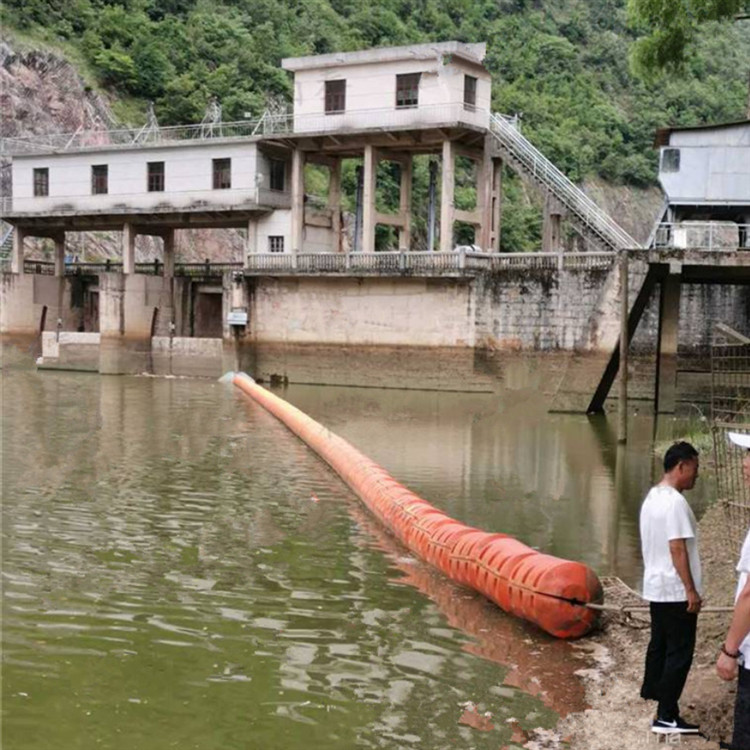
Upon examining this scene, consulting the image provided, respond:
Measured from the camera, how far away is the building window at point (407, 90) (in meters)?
36.8

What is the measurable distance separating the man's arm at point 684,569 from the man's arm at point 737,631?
109cm

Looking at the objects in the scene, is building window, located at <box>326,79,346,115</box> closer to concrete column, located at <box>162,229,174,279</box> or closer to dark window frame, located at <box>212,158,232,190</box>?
dark window frame, located at <box>212,158,232,190</box>

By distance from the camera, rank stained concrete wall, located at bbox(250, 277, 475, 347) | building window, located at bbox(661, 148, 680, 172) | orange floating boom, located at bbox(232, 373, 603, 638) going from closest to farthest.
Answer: orange floating boom, located at bbox(232, 373, 603, 638) → building window, located at bbox(661, 148, 680, 172) → stained concrete wall, located at bbox(250, 277, 475, 347)

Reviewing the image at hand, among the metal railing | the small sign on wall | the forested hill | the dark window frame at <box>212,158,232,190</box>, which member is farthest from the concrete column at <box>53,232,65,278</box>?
the metal railing

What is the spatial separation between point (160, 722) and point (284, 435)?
53.2 ft

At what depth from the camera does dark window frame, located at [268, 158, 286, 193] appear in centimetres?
4097

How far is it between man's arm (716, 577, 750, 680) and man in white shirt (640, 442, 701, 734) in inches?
43.9

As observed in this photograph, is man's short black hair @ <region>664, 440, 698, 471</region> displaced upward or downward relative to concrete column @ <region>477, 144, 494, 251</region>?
downward

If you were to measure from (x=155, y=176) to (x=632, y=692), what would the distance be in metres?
38.4

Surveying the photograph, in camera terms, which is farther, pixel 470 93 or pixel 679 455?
pixel 470 93

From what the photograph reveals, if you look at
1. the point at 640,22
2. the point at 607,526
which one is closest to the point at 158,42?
the point at 640,22

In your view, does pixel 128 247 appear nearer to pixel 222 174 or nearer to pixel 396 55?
pixel 222 174

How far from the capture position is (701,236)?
29828 mm

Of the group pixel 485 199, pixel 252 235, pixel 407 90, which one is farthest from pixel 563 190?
pixel 252 235
